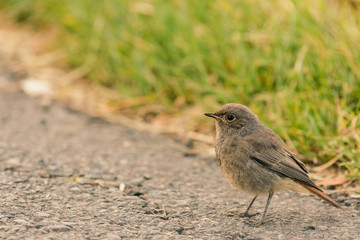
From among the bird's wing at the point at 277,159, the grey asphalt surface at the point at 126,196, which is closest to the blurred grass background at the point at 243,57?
the bird's wing at the point at 277,159

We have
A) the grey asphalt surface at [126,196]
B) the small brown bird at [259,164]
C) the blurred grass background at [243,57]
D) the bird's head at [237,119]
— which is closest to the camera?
the grey asphalt surface at [126,196]

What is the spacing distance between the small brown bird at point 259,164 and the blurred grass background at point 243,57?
0.63 metres

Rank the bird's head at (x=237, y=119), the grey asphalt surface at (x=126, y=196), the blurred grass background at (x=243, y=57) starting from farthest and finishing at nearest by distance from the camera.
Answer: the blurred grass background at (x=243, y=57) < the bird's head at (x=237, y=119) < the grey asphalt surface at (x=126, y=196)

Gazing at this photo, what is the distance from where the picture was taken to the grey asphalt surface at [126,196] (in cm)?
369

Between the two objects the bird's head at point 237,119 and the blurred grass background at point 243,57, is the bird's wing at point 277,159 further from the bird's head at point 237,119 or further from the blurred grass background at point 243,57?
the blurred grass background at point 243,57

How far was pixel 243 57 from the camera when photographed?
6.06 metres

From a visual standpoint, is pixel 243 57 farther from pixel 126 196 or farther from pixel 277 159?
pixel 126 196

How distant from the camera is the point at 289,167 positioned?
13.6 ft

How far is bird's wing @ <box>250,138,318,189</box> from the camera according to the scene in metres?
4.11

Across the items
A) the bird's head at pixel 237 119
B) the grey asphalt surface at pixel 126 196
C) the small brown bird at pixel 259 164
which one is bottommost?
the grey asphalt surface at pixel 126 196

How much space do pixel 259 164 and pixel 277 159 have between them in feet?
0.48

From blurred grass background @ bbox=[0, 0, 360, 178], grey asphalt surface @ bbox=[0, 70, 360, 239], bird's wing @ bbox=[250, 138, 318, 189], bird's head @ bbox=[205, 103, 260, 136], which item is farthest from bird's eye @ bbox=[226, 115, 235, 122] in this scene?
blurred grass background @ bbox=[0, 0, 360, 178]

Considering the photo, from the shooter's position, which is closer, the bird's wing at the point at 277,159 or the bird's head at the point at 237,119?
the bird's wing at the point at 277,159

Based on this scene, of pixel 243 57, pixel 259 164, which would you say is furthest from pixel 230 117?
pixel 243 57
